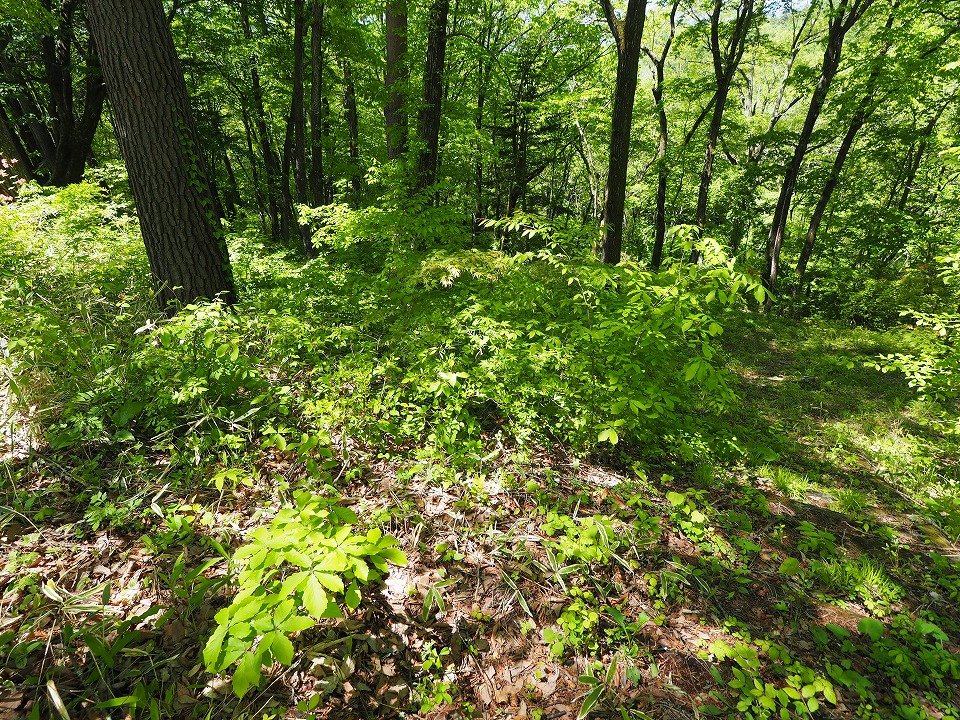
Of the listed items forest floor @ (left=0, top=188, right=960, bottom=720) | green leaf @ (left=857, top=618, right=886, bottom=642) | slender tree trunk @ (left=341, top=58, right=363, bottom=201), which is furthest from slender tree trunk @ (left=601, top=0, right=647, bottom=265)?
slender tree trunk @ (left=341, top=58, right=363, bottom=201)

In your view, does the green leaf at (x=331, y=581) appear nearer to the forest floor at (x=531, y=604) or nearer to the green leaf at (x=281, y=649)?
the green leaf at (x=281, y=649)

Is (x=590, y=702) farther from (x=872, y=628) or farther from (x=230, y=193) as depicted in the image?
(x=230, y=193)

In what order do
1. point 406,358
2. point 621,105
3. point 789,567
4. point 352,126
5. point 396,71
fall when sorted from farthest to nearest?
1. point 352,126
2. point 396,71
3. point 621,105
4. point 406,358
5. point 789,567

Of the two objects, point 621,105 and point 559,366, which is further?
point 621,105

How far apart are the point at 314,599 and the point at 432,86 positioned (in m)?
8.02

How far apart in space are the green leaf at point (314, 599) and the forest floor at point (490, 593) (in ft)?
2.60

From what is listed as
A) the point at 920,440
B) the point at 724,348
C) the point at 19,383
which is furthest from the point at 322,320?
the point at 724,348

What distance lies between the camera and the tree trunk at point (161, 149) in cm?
371

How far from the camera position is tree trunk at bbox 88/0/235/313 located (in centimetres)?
371

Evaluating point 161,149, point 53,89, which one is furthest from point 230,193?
point 161,149

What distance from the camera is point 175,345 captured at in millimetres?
3355

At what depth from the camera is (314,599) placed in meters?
1.52

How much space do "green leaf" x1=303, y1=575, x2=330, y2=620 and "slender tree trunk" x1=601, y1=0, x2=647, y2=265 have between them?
4.81 m

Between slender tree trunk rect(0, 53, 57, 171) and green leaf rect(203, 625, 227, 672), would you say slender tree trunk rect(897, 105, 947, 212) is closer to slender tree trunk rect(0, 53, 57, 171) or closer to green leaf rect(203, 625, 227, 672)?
green leaf rect(203, 625, 227, 672)
